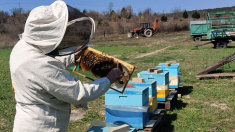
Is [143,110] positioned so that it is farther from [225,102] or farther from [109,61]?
[225,102]

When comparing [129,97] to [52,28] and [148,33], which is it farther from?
[148,33]

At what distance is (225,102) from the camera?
5.61 m

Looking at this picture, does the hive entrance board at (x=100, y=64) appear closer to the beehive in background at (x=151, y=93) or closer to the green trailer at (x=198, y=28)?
the beehive in background at (x=151, y=93)

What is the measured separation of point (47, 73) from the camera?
199cm

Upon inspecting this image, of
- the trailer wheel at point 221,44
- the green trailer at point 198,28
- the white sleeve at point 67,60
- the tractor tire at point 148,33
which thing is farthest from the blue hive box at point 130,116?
the tractor tire at point 148,33

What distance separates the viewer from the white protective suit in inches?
78.1

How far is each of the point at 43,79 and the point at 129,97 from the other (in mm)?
1752

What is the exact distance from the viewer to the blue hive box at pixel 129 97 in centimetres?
353

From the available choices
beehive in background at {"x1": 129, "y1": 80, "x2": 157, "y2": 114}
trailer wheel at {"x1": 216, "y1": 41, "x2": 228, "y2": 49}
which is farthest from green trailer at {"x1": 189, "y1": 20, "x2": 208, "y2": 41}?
beehive in background at {"x1": 129, "y1": 80, "x2": 157, "y2": 114}

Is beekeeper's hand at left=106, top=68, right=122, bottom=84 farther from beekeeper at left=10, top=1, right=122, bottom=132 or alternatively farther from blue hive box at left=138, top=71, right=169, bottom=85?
blue hive box at left=138, top=71, right=169, bottom=85

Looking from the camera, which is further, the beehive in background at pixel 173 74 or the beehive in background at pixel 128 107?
the beehive in background at pixel 173 74

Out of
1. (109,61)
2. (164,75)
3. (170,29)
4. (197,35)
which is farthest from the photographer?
(170,29)

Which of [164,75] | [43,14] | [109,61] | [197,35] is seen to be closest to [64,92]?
[43,14]

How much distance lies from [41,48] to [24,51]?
0.13 meters
